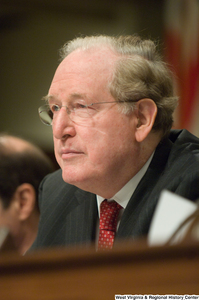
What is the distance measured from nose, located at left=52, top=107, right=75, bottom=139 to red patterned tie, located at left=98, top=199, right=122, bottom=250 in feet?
1.03

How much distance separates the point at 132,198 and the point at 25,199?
0.66 meters

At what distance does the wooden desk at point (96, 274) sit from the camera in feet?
1.19

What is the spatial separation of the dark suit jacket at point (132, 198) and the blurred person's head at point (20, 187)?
65mm

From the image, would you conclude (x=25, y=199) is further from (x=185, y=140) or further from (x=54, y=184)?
(x=185, y=140)

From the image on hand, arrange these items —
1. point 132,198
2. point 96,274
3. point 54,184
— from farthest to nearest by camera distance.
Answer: point 54,184 < point 132,198 < point 96,274

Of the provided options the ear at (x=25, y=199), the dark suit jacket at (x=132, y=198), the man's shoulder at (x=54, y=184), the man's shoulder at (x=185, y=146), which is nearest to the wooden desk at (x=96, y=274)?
the dark suit jacket at (x=132, y=198)

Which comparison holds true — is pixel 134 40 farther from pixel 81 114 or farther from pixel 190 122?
pixel 190 122

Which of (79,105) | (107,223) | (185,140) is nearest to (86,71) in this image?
(79,105)

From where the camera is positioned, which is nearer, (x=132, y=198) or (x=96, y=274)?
(x=96, y=274)

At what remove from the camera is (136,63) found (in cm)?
133

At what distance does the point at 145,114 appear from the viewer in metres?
1.33

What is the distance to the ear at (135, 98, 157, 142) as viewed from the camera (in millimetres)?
1302

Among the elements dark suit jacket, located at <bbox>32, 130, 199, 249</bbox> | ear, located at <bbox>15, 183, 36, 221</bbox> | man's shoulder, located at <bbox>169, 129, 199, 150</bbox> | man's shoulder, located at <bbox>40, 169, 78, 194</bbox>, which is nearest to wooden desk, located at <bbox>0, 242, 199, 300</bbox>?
dark suit jacket, located at <bbox>32, 130, 199, 249</bbox>

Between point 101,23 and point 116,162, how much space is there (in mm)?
2493
